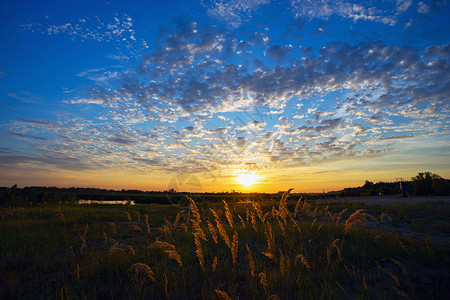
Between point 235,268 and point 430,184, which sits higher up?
point 430,184

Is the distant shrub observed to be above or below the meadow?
above

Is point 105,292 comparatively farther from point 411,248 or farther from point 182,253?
point 411,248

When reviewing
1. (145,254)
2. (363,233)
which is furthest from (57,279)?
(363,233)

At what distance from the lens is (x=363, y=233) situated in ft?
18.3

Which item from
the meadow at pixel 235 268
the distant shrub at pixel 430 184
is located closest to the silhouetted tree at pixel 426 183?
the distant shrub at pixel 430 184

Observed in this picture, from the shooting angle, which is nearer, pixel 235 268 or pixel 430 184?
pixel 235 268

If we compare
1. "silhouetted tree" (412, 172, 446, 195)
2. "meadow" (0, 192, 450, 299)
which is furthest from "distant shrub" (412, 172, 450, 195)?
"meadow" (0, 192, 450, 299)

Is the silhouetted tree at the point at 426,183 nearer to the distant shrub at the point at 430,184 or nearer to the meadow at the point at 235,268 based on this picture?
the distant shrub at the point at 430,184

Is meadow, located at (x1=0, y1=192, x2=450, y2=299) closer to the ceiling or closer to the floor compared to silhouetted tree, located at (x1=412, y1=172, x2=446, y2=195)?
closer to the floor

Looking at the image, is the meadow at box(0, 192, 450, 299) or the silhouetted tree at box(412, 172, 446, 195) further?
the silhouetted tree at box(412, 172, 446, 195)

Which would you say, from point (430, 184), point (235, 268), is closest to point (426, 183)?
point (430, 184)

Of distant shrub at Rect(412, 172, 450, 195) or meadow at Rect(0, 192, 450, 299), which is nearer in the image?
meadow at Rect(0, 192, 450, 299)

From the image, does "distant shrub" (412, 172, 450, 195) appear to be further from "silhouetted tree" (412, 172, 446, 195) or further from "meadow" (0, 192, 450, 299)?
"meadow" (0, 192, 450, 299)

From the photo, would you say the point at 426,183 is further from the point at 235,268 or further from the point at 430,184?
the point at 235,268
